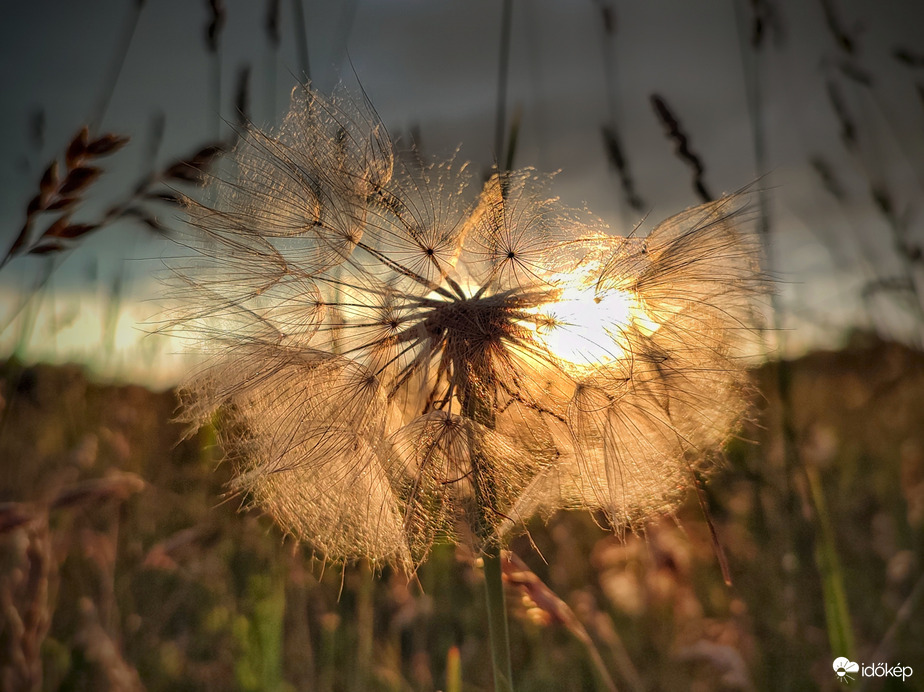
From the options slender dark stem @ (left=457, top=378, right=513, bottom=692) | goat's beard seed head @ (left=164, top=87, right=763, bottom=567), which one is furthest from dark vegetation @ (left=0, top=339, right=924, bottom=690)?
slender dark stem @ (left=457, top=378, right=513, bottom=692)

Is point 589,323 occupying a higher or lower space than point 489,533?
higher

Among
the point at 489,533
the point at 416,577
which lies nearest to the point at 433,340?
the point at 489,533

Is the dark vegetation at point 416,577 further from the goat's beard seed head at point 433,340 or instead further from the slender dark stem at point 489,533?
the slender dark stem at point 489,533

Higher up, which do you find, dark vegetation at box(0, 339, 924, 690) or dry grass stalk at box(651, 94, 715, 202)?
dry grass stalk at box(651, 94, 715, 202)

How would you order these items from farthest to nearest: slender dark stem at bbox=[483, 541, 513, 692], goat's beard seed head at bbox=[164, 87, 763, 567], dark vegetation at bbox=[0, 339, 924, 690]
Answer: dark vegetation at bbox=[0, 339, 924, 690] < goat's beard seed head at bbox=[164, 87, 763, 567] < slender dark stem at bbox=[483, 541, 513, 692]

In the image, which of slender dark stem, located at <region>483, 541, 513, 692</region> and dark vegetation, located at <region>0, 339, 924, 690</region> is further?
dark vegetation, located at <region>0, 339, 924, 690</region>

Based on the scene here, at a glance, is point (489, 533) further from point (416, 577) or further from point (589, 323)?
point (589, 323)

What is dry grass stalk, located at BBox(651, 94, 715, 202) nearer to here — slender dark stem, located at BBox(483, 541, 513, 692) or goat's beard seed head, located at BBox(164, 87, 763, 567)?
goat's beard seed head, located at BBox(164, 87, 763, 567)

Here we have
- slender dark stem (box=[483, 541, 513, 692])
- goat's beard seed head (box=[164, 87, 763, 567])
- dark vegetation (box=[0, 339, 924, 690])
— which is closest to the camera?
Result: slender dark stem (box=[483, 541, 513, 692])

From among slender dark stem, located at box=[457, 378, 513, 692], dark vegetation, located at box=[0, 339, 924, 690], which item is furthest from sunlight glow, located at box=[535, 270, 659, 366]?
dark vegetation, located at box=[0, 339, 924, 690]

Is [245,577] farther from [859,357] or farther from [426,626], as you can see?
[859,357]

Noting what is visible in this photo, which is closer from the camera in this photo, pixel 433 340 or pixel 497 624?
pixel 497 624
